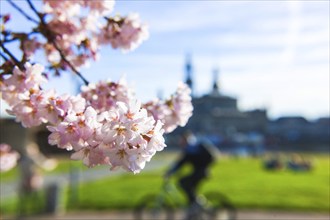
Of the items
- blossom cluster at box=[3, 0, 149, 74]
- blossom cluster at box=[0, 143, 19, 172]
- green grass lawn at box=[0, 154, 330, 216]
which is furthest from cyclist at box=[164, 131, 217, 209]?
blossom cluster at box=[3, 0, 149, 74]

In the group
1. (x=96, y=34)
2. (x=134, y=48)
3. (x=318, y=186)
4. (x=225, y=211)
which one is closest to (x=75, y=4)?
(x=96, y=34)

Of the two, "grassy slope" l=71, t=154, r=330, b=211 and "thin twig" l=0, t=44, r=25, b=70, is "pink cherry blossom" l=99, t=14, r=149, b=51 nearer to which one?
"thin twig" l=0, t=44, r=25, b=70

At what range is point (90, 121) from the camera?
6.66 ft

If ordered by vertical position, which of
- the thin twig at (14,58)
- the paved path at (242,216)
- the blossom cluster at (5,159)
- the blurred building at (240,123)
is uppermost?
the blurred building at (240,123)

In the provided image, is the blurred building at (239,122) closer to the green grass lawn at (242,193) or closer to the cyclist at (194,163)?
the green grass lawn at (242,193)

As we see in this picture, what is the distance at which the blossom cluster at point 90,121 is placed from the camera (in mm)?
1914

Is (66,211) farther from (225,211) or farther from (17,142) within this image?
(17,142)

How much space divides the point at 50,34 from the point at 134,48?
55 cm

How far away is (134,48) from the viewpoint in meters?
3.41

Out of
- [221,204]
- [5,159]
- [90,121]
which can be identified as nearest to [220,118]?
[221,204]

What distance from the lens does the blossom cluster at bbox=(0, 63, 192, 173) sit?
1.91 m

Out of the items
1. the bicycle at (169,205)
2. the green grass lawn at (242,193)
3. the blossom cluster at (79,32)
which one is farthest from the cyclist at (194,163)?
the blossom cluster at (79,32)

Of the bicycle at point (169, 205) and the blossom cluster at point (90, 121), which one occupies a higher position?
the blossom cluster at point (90, 121)

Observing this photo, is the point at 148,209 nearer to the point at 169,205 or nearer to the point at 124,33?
the point at 169,205
